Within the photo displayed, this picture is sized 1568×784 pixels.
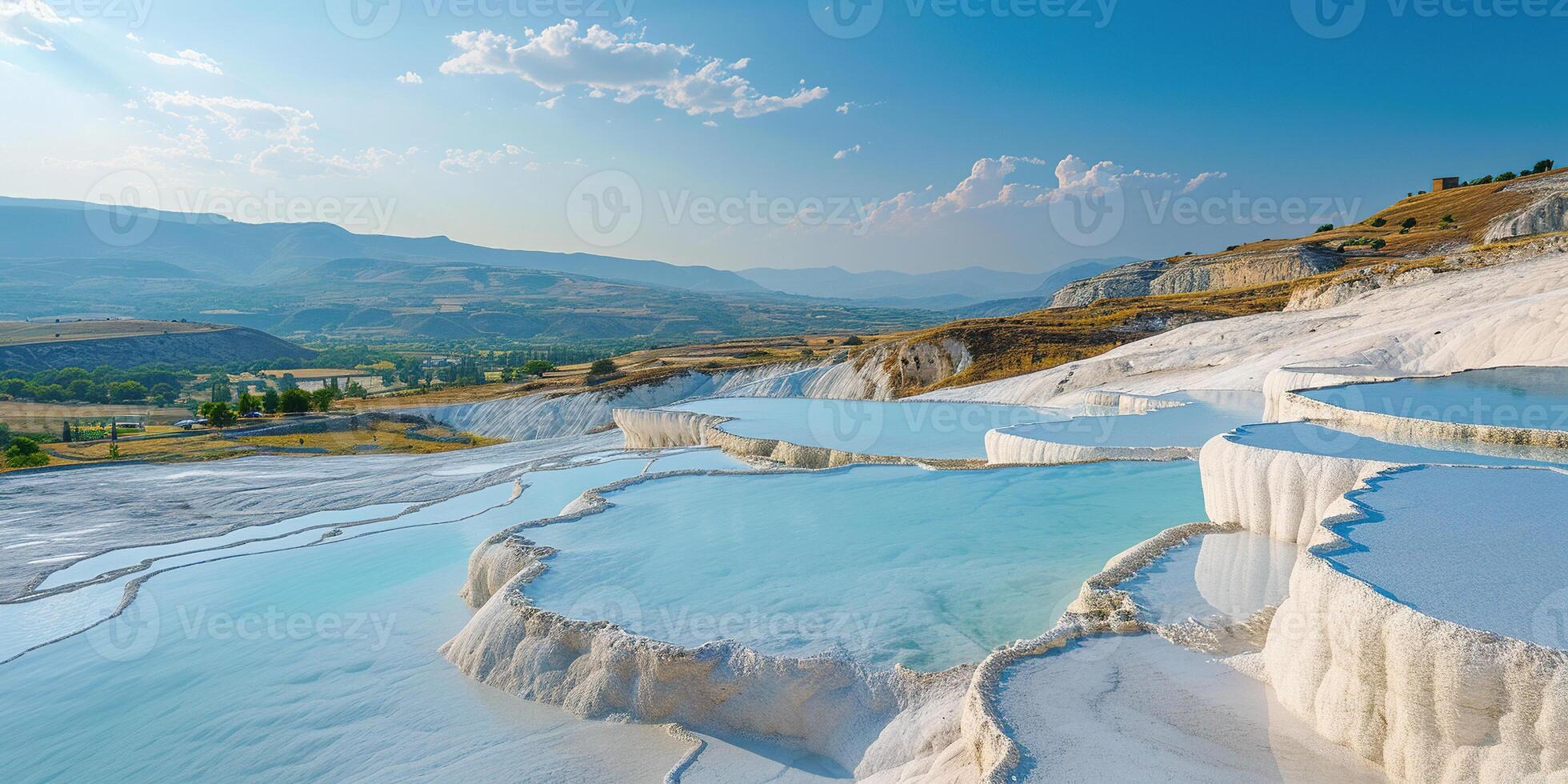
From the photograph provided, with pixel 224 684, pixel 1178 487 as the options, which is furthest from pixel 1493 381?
pixel 224 684

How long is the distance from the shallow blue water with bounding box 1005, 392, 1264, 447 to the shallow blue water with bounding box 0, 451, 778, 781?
9.29 m

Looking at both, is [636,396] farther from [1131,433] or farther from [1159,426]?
[1131,433]

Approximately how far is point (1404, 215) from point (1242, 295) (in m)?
38.2

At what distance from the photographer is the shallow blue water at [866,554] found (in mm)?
7320

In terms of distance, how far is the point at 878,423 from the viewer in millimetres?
19375

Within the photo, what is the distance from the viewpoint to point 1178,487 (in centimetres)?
1106

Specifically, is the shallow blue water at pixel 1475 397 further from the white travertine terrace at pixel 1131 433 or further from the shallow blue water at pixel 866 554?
the shallow blue water at pixel 866 554

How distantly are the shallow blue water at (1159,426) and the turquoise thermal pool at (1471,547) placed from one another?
612cm

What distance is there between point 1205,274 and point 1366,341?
46987mm

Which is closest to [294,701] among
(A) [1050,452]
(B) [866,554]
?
(B) [866,554]

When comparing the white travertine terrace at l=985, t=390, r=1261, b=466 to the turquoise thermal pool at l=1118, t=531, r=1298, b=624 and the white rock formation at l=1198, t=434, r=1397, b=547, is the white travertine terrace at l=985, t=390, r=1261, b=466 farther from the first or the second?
the turquoise thermal pool at l=1118, t=531, r=1298, b=624

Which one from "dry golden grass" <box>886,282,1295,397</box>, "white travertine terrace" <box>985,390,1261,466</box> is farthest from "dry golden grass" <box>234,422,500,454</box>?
"white travertine terrace" <box>985,390,1261,466</box>

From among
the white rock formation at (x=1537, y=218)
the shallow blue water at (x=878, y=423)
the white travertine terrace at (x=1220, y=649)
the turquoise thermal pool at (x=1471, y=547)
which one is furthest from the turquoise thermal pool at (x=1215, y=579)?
the white rock formation at (x=1537, y=218)

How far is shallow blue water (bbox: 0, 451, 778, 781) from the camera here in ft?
23.0
